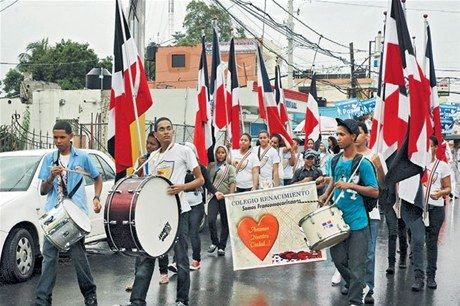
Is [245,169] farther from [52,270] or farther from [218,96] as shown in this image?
[52,270]

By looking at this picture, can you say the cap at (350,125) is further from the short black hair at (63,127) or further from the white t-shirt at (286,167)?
the white t-shirt at (286,167)

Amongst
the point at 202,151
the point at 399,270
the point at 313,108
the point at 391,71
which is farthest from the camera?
the point at 313,108

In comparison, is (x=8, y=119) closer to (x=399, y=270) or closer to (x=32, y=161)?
(x=32, y=161)

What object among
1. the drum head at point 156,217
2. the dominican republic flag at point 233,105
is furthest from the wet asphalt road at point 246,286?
the dominican republic flag at point 233,105

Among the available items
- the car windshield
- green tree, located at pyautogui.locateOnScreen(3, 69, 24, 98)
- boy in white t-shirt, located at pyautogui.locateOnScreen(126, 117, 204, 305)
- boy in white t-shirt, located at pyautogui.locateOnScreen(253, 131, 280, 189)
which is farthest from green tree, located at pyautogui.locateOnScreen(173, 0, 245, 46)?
boy in white t-shirt, located at pyautogui.locateOnScreen(126, 117, 204, 305)

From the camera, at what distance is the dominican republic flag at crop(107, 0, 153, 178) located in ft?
25.9

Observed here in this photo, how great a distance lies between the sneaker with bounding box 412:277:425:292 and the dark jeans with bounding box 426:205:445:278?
21cm

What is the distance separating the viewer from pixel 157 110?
1291 inches

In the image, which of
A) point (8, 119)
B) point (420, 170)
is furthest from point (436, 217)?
point (8, 119)

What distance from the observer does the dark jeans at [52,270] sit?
6.42 meters

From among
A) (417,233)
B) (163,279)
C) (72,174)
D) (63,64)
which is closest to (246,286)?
(163,279)

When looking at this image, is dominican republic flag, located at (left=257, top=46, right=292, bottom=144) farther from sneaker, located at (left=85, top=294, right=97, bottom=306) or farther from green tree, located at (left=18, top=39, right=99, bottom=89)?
green tree, located at (left=18, top=39, right=99, bottom=89)

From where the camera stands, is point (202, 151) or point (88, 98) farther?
point (88, 98)

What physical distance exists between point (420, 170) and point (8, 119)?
29.5m
